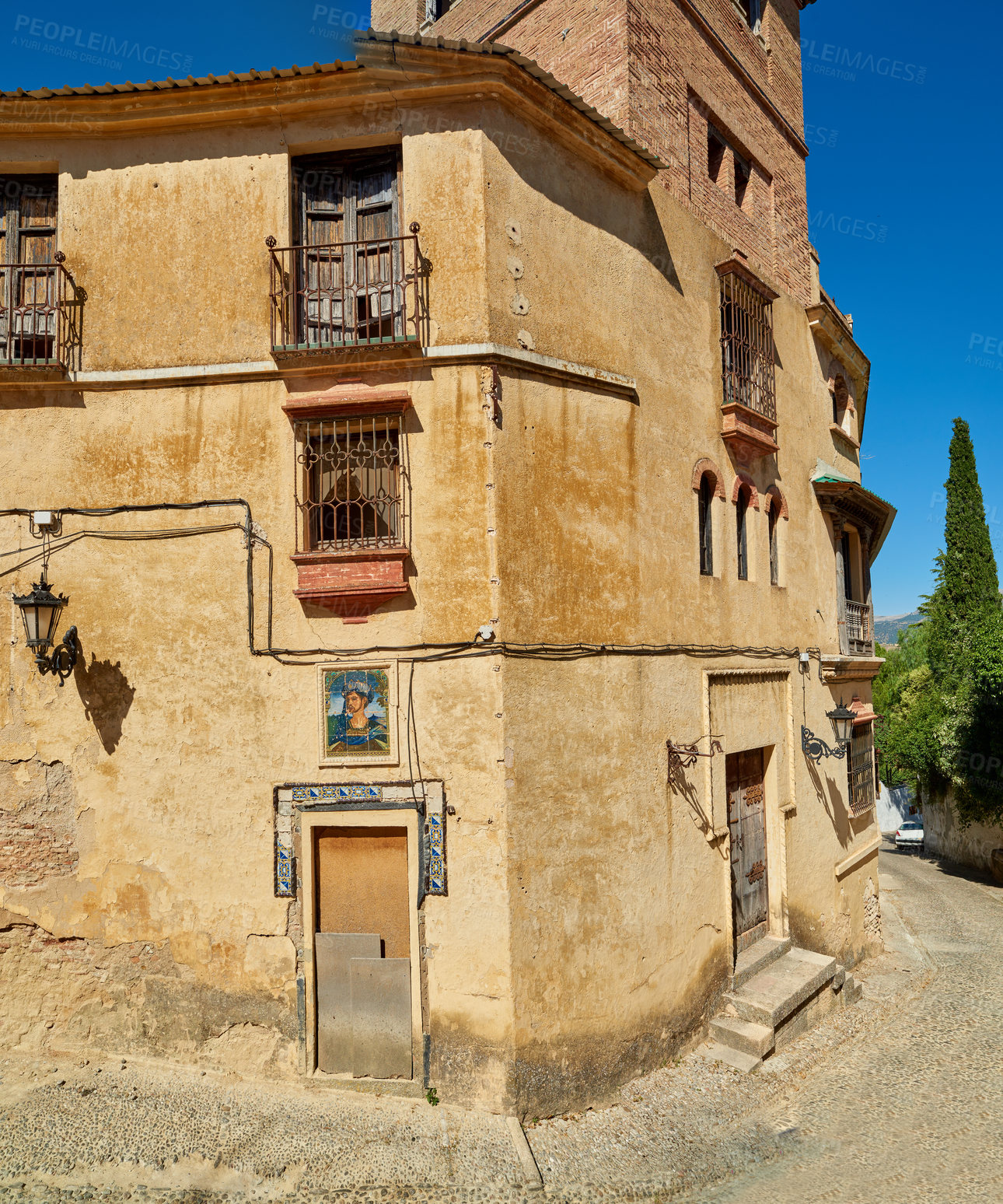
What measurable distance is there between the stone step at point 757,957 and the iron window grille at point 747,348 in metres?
7.33

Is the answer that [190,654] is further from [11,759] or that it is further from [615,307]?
[615,307]

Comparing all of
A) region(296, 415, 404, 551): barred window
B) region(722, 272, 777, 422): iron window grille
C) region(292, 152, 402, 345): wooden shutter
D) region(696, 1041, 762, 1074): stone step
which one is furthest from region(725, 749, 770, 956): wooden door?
region(292, 152, 402, 345): wooden shutter

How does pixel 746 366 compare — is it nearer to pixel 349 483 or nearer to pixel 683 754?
pixel 683 754

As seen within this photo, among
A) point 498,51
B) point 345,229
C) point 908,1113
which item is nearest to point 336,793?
point 345,229

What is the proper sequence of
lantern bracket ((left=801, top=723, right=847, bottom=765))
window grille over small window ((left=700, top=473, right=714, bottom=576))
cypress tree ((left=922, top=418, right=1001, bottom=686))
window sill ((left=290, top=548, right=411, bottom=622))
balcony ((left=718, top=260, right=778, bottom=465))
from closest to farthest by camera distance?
1. window sill ((left=290, top=548, right=411, bottom=622))
2. window grille over small window ((left=700, top=473, right=714, bottom=576))
3. balcony ((left=718, top=260, right=778, bottom=465))
4. lantern bracket ((left=801, top=723, right=847, bottom=765))
5. cypress tree ((left=922, top=418, right=1001, bottom=686))

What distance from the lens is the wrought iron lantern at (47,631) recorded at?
697 centimetres

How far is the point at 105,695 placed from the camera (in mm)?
7391

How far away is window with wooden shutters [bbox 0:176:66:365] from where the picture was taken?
7656mm

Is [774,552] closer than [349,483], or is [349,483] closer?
[349,483]

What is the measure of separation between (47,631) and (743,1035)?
847 centimetres

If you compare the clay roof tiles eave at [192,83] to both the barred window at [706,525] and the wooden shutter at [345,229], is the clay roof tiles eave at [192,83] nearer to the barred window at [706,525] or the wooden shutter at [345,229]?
the wooden shutter at [345,229]

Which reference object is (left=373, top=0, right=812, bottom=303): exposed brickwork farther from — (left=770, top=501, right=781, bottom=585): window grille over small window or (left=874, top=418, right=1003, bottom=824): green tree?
(left=874, top=418, right=1003, bottom=824): green tree

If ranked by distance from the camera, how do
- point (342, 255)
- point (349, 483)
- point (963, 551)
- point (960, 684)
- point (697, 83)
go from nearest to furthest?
point (349, 483) → point (342, 255) → point (697, 83) → point (960, 684) → point (963, 551)

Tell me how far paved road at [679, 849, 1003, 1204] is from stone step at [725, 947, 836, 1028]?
71cm
